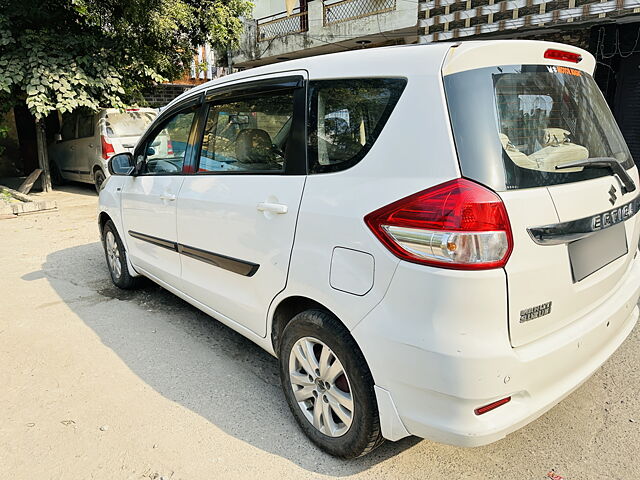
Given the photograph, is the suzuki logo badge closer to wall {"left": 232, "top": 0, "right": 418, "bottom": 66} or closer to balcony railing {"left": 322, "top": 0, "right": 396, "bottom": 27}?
wall {"left": 232, "top": 0, "right": 418, "bottom": 66}

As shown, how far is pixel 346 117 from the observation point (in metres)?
2.12

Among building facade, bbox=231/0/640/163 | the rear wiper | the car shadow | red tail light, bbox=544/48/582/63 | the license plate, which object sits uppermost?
building facade, bbox=231/0/640/163

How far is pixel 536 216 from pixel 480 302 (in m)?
0.39

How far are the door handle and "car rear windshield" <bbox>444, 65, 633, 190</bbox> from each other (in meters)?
0.89

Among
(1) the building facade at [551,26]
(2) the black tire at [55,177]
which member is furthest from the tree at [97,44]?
(1) the building facade at [551,26]

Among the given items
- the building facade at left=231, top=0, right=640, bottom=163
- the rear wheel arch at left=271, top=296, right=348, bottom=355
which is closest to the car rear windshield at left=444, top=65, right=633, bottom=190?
the rear wheel arch at left=271, top=296, right=348, bottom=355

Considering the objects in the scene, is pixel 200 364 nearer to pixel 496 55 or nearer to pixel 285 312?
pixel 285 312

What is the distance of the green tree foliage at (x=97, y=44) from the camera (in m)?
9.18

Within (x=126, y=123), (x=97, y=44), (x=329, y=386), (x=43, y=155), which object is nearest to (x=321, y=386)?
(x=329, y=386)

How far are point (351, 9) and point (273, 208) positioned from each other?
12.6m

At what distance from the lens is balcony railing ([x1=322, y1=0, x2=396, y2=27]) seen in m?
12.3

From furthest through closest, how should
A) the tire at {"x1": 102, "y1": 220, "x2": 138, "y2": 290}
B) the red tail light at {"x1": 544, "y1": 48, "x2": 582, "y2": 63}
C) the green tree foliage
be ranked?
1. the green tree foliage
2. the tire at {"x1": 102, "y1": 220, "x2": 138, "y2": 290}
3. the red tail light at {"x1": 544, "y1": 48, "x2": 582, "y2": 63}

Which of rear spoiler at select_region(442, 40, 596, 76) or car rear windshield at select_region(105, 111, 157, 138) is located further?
car rear windshield at select_region(105, 111, 157, 138)

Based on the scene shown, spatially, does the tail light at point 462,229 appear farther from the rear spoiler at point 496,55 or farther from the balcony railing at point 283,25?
the balcony railing at point 283,25
